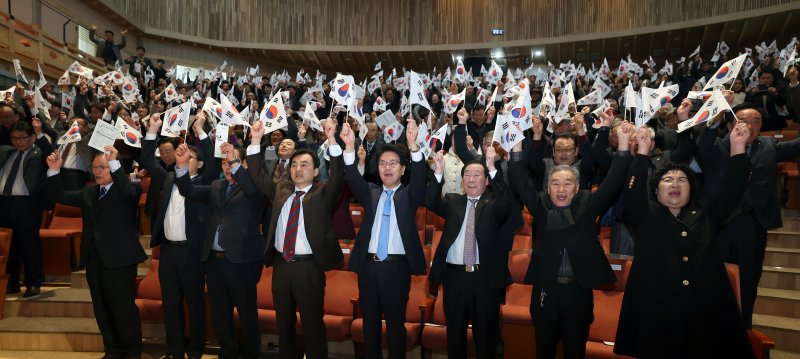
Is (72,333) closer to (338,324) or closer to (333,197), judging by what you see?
(338,324)

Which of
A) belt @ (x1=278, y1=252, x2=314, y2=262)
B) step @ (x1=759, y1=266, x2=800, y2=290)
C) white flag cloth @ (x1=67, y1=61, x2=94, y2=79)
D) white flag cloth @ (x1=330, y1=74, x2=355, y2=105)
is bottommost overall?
step @ (x1=759, y1=266, x2=800, y2=290)

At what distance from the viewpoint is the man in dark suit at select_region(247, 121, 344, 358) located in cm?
317

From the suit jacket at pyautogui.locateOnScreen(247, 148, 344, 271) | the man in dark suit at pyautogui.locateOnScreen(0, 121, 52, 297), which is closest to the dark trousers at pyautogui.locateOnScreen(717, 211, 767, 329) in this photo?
the suit jacket at pyautogui.locateOnScreen(247, 148, 344, 271)

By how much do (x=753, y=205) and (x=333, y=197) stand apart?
225 cm

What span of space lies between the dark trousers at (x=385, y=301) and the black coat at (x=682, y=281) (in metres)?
1.12

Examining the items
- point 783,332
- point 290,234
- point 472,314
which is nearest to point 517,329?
point 472,314

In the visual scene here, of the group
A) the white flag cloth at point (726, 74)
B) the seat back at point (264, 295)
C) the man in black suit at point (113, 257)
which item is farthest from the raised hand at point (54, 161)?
the white flag cloth at point (726, 74)

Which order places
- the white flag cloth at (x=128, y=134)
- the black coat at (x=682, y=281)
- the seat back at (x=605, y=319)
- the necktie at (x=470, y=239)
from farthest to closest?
the white flag cloth at (x=128, y=134)
the seat back at (x=605, y=319)
the necktie at (x=470, y=239)
the black coat at (x=682, y=281)

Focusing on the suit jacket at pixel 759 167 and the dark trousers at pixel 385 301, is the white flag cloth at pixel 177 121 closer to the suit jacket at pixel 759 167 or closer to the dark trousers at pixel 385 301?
the dark trousers at pixel 385 301

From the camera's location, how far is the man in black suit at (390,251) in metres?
3.07

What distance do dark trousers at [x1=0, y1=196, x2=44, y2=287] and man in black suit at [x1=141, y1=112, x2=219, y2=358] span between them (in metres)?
1.37

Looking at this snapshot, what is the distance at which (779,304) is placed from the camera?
378 centimetres

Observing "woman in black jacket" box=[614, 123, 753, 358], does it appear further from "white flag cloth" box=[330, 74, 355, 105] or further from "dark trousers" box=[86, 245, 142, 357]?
"dark trousers" box=[86, 245, 142, 357]

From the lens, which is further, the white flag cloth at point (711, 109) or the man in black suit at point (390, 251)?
the man in black suit at point (390, 251)
